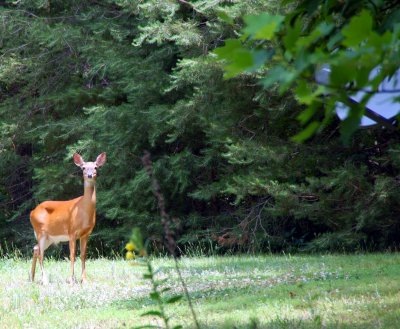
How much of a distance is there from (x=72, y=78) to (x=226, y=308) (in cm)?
1494

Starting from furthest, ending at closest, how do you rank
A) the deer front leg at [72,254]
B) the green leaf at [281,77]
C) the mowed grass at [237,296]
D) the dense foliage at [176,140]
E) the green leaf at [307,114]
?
the dense foliage at [176,140], the deer front leg at [72,254], the mowed grass at [237,296], the green leaf at [307,114], the green leaf at [281,77]

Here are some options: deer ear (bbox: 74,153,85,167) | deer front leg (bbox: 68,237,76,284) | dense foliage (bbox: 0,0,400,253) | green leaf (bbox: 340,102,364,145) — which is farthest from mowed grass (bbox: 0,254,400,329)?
green leaf (bbox: 340,102,364,145)

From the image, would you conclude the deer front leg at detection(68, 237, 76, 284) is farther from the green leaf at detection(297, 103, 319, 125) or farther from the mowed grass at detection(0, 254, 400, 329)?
the green leaf at detection(297, 103, 319, 125)

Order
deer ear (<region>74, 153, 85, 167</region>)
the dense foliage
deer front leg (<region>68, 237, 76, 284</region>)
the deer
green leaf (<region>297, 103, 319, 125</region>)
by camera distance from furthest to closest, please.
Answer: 1. the dense foliage
2. deer ear (<region>74, 153, 85, 167</region>)
3. the deer
4. deer front leg (<region>68, 237, 76, 284</region>)
5. green leaf (<region>297, 103, 319, 125</region>)

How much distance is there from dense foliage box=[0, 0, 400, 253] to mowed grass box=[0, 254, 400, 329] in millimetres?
2896

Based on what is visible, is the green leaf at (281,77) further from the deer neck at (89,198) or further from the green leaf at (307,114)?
the deer neck at (89,198)

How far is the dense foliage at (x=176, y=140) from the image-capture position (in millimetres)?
15219

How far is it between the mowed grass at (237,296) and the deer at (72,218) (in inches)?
19.9

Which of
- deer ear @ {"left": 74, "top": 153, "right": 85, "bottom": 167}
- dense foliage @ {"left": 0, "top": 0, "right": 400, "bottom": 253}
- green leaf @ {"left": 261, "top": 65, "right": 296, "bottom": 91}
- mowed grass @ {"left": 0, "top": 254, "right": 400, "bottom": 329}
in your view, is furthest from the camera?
dense foliage @ {"left": 0, "top": 0, "right": 400, "bottom": 253}

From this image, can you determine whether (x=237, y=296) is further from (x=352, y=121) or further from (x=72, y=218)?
(x=352, y=121)

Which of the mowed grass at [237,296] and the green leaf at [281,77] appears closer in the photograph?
the green leaf at [281,77]

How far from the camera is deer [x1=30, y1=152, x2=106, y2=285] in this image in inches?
463

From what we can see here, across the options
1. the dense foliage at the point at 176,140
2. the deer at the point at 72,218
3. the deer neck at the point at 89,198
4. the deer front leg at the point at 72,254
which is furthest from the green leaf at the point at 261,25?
the dense foliage at the point at 176,140

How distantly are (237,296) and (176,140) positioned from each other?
416 inches
